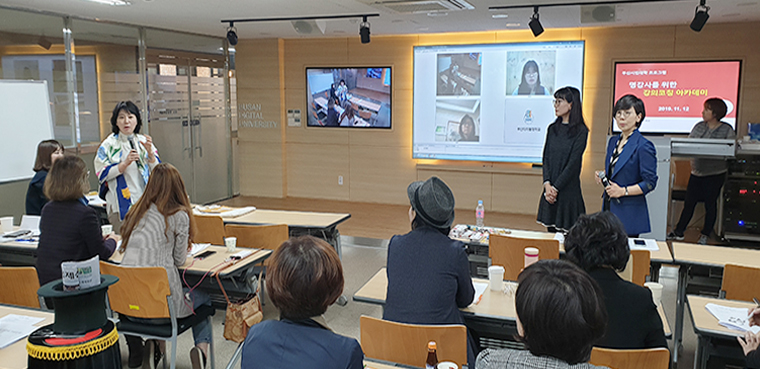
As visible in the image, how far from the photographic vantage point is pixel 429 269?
8.46ft

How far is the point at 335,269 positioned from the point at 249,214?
12.1ft

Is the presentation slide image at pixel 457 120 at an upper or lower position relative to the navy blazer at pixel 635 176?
upper

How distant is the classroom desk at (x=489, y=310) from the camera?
9.37ft

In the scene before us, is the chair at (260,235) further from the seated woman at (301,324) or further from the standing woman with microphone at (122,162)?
the seated woman at (301,324)

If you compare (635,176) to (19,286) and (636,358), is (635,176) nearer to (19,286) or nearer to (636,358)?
(636,358)

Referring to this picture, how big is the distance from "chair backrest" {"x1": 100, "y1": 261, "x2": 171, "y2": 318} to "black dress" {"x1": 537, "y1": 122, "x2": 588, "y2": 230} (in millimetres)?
3059

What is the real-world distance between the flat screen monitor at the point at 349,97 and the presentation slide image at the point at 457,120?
32.6 inches

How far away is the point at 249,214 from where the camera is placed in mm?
5387

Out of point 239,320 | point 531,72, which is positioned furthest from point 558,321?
point 531,72

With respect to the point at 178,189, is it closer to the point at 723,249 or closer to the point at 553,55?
the point at 723,249

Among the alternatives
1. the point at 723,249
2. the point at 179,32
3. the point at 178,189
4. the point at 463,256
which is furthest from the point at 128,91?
the point at 723,249

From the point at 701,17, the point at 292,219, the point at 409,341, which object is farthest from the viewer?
the point at 701,17

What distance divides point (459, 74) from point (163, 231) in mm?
6223

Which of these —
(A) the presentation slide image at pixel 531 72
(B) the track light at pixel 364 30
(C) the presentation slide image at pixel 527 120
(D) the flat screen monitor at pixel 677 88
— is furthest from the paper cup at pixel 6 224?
(D) the flat screen monitor at pixel 677 88
